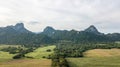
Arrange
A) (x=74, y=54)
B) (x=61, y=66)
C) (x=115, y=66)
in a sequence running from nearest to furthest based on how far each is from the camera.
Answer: (x=61, y=66)
(x=115, y=66)
(x=74, y=54)

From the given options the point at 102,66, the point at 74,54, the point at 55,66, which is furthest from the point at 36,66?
the point at 74,54

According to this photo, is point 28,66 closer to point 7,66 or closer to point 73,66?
point 7,66

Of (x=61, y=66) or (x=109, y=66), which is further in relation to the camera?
(x=109, y=66)

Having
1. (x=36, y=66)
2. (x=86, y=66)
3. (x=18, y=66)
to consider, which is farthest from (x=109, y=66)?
(x=18, y=66)

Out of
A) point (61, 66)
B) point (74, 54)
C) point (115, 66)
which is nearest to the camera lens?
point (61, 66)

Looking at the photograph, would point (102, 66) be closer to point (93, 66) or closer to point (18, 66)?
point (93, 66)

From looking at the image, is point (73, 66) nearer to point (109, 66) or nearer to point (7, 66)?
point (109, 66)

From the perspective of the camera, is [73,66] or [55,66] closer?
[55,66]
